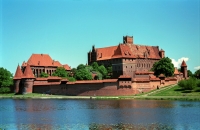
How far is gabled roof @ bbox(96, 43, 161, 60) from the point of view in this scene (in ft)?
266

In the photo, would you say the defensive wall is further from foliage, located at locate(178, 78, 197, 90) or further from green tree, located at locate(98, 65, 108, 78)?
green tree, located at locate(98, 65, 108, 78)

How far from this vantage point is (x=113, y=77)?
3091 inches

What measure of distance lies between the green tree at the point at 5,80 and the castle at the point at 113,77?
9.38 feet

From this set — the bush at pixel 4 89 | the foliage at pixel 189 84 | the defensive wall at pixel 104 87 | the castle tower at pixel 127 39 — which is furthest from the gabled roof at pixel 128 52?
the bush at pixel 4 89

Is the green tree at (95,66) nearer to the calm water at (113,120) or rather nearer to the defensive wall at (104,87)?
the defensive wall at (104,87)

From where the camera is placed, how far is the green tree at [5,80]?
7519 centimetres

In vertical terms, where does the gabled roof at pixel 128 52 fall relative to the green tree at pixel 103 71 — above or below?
above

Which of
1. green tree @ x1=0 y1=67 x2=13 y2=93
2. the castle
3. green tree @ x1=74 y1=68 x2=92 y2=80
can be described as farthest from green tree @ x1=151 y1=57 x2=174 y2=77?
green tree @ x1=0 y1=67 x2=13 y2=93

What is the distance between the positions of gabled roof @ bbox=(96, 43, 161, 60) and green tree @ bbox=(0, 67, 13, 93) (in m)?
23.0

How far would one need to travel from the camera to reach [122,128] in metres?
25.9

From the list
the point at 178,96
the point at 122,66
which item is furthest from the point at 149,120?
the point at 122,66

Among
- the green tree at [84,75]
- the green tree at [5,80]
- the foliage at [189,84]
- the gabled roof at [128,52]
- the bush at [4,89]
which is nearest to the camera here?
the foliage at [189,84]

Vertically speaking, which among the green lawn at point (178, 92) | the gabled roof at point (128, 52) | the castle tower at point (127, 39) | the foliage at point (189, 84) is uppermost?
the castle tower at point (127, 39)

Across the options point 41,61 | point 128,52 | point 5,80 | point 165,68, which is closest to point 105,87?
point 165,68
